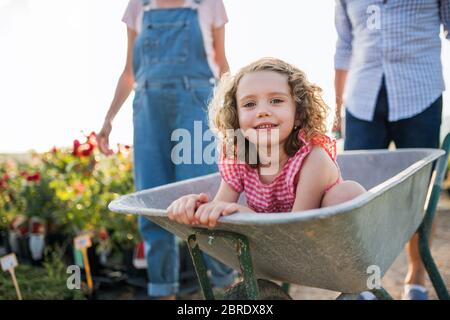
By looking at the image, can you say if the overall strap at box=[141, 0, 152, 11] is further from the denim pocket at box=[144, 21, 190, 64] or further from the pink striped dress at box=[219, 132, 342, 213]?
the pink striped dress at box=[219, 132, 342, 213]

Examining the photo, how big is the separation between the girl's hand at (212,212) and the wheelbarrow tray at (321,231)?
25mm

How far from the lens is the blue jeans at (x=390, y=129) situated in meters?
2.06

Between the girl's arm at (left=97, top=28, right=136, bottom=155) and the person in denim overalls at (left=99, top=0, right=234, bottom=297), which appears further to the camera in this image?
the girl's arm at (left=97, top=28, right=136, bottom=155)

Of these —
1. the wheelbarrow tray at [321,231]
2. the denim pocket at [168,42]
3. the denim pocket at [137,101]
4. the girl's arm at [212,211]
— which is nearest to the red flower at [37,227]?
the denim pocket at [137,101]

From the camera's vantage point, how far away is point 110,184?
10.1ft

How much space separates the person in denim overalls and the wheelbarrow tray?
54cm

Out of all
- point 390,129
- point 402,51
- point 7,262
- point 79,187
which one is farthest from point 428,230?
point 79,187

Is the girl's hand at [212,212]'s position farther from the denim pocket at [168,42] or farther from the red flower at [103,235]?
the red flower at [103,235]

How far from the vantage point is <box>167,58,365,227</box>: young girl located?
132cm

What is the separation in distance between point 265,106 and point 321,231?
0.46m

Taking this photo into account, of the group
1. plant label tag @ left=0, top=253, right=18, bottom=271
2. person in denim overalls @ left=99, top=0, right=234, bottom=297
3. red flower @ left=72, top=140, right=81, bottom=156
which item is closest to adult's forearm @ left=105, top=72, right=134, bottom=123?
person in denim overalls @ left=99, top=0, right=234, bottom=297
